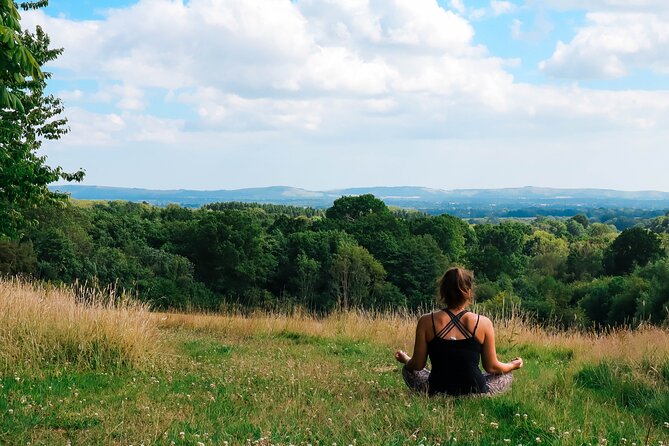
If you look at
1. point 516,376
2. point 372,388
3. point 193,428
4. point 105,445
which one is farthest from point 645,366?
point 105,445

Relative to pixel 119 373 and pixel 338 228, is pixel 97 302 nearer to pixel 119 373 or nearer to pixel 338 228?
pixel 119 373

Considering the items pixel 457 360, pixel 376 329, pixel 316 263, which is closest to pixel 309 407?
pixel 457 360

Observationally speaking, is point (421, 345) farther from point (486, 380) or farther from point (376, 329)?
point (376, 329)

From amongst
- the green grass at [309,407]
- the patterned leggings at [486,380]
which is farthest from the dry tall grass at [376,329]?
the patterned leggings at [486,380]

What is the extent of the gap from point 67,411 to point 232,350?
4.75 meters

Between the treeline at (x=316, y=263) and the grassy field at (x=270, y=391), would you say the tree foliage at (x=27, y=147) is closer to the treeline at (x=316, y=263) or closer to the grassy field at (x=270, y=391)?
the grassy field at (x=270, y=391)

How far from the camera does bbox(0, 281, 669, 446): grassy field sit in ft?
16.6

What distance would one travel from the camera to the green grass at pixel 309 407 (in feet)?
16.4

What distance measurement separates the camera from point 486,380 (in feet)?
20.7

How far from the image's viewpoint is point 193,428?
5.27 m

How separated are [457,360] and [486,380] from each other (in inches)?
17.1

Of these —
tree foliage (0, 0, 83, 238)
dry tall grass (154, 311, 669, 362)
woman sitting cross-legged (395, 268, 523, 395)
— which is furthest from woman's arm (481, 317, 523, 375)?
tree foliage (0, 0, 83, 238)

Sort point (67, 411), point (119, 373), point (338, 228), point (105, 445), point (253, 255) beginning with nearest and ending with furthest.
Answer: point (105, 445), point (67, 411), point (119, 373), point (253, 255), point (338, 228)

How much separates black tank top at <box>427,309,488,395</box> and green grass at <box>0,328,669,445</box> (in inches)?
5.9
